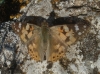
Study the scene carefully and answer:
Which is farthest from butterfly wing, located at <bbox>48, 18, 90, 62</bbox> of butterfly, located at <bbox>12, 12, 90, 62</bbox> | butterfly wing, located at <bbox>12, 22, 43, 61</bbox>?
butterfly wing, located at <bbox>12, 22, 43, 61</bbox>

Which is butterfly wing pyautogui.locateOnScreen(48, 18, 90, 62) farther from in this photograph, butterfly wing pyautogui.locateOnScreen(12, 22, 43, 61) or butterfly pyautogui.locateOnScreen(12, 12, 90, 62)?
butterfly wing pyautogui.locateOnScreen(12, 22, 43, 61)

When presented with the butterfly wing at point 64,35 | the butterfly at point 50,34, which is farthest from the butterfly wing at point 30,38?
the butterfly wing at point 64,35

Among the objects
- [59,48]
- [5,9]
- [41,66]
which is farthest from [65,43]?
[5,9]

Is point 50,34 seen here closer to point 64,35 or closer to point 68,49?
point 64,35

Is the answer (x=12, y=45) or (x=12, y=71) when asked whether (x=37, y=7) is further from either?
(x=12, y=71)

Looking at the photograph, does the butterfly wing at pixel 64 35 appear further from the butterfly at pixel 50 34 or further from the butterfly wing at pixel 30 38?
the butterfly wing at pixel 30 38

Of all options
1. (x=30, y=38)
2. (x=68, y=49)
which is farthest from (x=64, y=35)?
(x=30, y=38)

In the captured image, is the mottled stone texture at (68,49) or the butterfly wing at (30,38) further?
the butterfly wing at (30,38)
